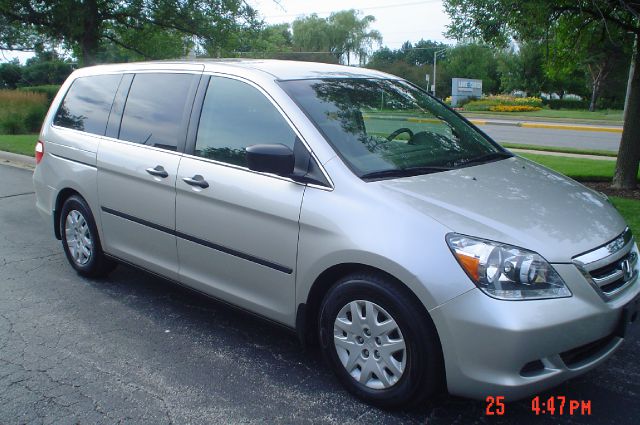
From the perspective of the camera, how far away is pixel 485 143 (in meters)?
4.39

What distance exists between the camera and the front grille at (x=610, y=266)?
2.90m

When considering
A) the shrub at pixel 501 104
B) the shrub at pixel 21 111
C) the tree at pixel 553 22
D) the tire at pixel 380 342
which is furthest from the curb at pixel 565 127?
the tire at pixel 380 342

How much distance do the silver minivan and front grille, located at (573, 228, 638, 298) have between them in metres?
0.01

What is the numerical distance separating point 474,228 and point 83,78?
3910 millimetres

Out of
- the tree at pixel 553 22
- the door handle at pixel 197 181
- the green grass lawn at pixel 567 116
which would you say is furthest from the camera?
the green grass lawn at pixel 567 116

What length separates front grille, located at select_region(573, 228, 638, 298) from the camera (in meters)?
2.90

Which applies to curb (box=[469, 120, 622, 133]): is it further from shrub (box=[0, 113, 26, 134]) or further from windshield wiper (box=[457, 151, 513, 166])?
windshield wiper (box=[457, 151, 513, 166])

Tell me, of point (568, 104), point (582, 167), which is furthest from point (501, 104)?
point (582, 167)

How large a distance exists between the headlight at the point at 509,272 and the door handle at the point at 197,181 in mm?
1729

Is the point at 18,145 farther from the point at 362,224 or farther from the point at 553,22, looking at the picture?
the point at 362,224

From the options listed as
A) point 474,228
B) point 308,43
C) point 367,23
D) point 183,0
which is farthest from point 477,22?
point 367,23

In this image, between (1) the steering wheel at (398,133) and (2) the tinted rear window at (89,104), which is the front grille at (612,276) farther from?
(2) the tinted rear window at (89,104)

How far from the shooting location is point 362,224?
3107mm

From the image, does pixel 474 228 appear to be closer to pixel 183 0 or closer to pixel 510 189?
pixel 510 189
